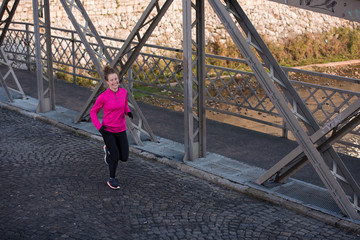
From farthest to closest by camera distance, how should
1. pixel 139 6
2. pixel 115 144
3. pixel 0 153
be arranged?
pixel 139 6 → pixel 0 153 → pixel 115 144

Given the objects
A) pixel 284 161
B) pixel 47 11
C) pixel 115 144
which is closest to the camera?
pixel 284 161

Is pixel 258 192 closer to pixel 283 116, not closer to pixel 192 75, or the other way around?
pixel 283 116

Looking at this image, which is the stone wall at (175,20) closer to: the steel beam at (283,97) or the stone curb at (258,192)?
the stone curb at (258,192)

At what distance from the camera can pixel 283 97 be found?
6852 mm

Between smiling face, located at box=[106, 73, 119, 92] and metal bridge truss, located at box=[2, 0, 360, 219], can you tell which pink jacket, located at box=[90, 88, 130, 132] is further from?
metal bridge truss, located at box=[2, 0, 360, 219]

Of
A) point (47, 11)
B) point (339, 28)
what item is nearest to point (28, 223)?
point (47, 11)

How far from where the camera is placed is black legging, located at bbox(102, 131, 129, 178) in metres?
7.52

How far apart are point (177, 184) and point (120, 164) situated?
118cm

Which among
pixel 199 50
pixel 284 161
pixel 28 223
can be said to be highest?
pixel 199 50

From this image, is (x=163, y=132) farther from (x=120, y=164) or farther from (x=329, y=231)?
(x=329, y=231)

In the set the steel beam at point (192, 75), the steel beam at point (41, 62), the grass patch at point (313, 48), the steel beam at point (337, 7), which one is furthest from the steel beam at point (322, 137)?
the grass patch at point (313, 48)

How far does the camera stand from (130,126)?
372 inches

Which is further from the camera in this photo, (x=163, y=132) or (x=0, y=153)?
(x=163, y=132)

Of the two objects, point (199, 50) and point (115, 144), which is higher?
point (199, 50)
